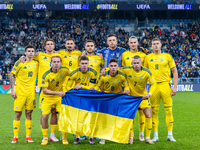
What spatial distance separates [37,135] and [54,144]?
50.2 inches

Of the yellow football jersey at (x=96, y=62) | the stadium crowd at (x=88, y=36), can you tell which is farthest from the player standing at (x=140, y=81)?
the stadium crowd at (x=88, y=36)

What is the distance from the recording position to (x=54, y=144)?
6629 mm

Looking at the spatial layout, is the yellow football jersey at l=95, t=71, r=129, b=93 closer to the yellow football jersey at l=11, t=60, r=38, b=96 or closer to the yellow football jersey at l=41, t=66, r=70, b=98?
the yellow football jersey at l=41, t=66, r=70, b=98

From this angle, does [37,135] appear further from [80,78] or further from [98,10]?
[98,10]

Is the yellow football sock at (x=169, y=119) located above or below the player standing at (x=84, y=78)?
below

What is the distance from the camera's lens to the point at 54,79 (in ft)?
21.7

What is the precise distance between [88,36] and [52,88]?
23.0m

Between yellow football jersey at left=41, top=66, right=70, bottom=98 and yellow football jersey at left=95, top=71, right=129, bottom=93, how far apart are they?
33.9 inches

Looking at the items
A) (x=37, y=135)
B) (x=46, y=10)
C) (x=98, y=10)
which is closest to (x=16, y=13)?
(x=46, y=10)

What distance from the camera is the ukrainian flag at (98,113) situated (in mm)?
6230

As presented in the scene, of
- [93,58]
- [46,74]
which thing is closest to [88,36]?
[93,58]

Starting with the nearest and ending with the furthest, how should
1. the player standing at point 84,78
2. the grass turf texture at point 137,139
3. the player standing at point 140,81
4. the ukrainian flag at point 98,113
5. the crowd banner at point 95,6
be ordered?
1. the ukrainian flag at point 98,113
2. the grass turf texture at point 137,139
3. the player standing at point 140,81
4. the player standing at point 84,78
5. the crowd banner at point 95,6

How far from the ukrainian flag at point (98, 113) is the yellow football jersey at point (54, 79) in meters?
0.38

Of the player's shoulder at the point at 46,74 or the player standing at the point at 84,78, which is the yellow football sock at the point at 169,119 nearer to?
the player standing at the point at 84,78
